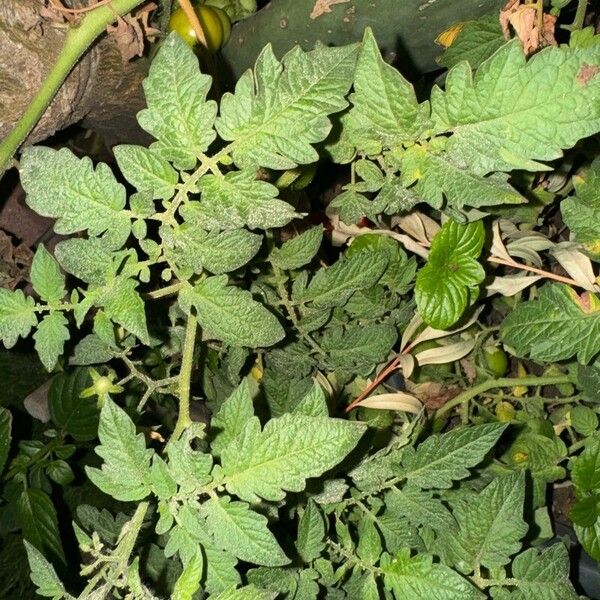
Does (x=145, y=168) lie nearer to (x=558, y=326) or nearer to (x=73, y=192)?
(x=73, y=192)

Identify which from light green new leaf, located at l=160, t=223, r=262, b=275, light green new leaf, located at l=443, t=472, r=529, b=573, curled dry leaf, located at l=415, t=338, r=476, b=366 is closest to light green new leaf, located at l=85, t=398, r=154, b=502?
light green new leaf, located at l=160, t=223, r=262, b=275

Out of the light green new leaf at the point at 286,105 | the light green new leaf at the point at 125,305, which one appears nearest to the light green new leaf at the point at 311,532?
the light green new leaf at the point at 125,305

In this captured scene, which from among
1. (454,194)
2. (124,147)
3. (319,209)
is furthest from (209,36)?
(454,194)

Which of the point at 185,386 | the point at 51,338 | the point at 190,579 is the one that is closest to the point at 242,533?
the point at 190,579

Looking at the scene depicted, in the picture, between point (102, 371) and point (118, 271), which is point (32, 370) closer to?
point (102, 371)

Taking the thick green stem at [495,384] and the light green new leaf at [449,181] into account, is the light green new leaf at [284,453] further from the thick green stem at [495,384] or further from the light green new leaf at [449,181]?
the thick green stem at [495,384]

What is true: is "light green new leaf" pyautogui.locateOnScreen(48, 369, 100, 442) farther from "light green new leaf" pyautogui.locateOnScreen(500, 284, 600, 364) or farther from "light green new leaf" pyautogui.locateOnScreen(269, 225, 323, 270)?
"light green new leaf" pyautogui.locateOnScreen(500, 284, 600, 364)
